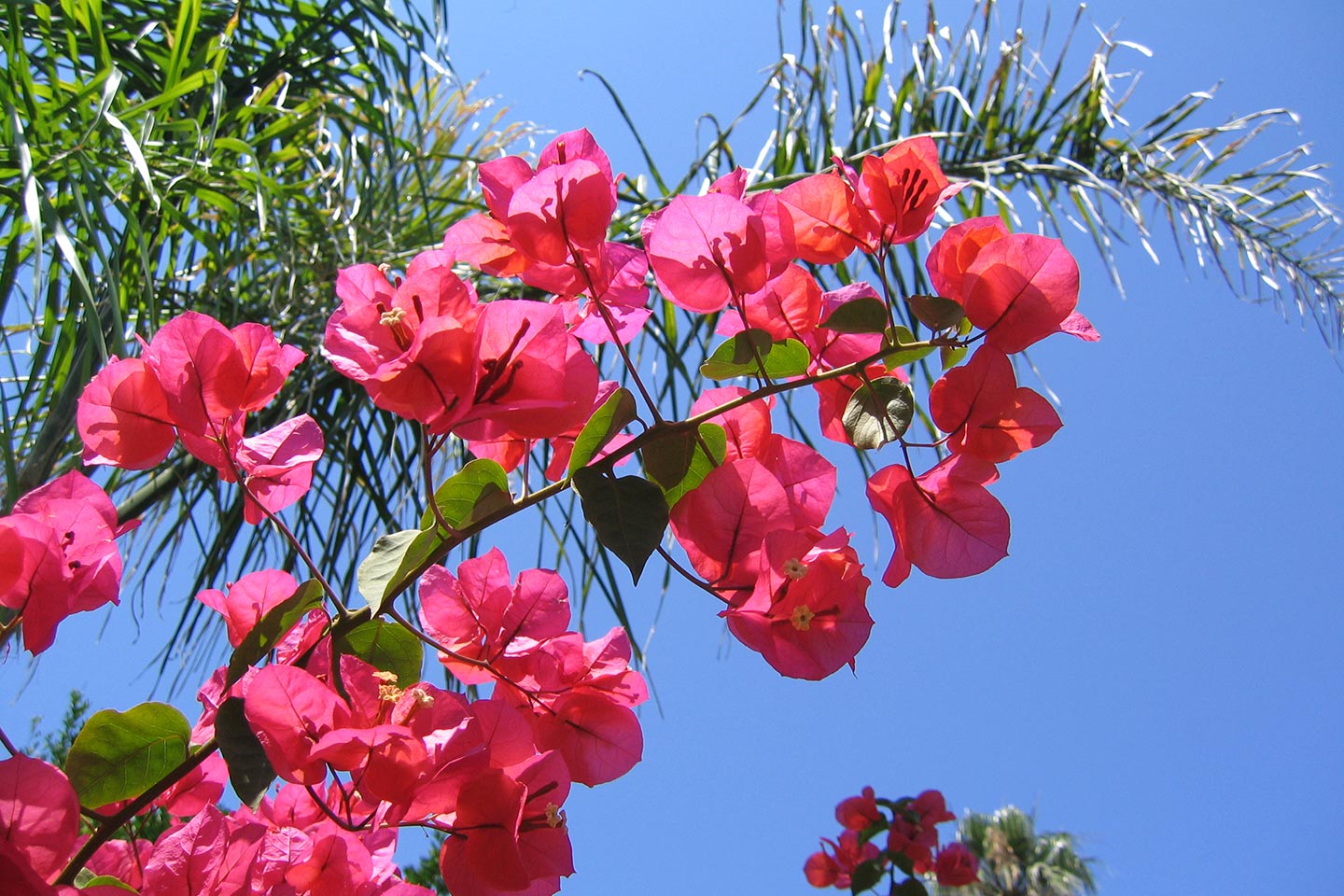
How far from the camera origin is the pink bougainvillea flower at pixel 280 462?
0.44m

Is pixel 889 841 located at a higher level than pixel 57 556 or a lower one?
higher

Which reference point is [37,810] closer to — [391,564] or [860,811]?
[391,564]

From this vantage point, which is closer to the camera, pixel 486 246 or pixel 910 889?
pixel 486 246

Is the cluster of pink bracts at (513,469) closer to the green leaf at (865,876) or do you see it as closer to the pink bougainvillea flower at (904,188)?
A: the pink bougainvillea flower at (904,188)

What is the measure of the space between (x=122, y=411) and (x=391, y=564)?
0.43 ft

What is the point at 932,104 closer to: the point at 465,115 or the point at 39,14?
the point at 465,115

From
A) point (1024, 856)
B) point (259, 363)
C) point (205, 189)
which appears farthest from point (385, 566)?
point (1024, 856)

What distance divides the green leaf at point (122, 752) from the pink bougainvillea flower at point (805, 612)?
0.22 m

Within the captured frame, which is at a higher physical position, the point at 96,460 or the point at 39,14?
the point at 39,14

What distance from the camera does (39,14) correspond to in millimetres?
1282

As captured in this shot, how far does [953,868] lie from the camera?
66.5 inches

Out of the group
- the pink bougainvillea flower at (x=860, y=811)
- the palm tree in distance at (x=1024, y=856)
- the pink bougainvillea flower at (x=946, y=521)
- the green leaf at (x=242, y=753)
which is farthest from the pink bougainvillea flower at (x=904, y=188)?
the palm tree in distance at (x=1024, y=856)

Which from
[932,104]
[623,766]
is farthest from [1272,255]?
[623,766]

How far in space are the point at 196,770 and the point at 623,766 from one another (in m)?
0.20
